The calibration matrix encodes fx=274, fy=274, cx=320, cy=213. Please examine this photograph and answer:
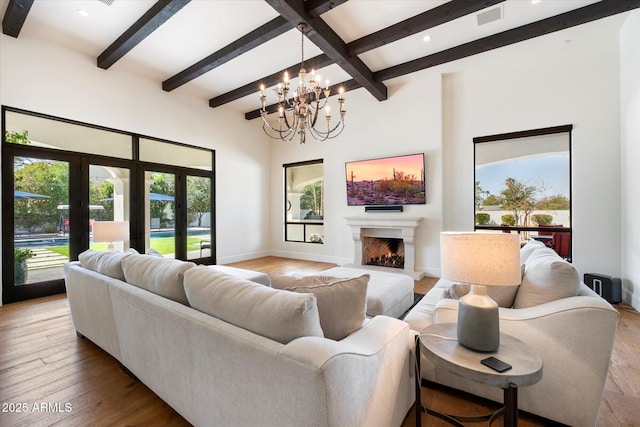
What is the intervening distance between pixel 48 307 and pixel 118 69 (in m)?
3.73

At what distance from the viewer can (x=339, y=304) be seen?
131 centimetres

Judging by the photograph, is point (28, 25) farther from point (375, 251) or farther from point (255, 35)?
point (375, 251)

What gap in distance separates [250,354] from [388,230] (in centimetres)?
468

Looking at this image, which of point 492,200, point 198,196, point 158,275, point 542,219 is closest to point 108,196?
point 198,196

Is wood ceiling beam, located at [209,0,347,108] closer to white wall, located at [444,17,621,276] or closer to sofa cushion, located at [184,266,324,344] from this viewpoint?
white wall, located at [444,17,621,276]

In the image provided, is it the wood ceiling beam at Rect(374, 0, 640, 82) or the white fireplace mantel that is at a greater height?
the wood ceiling beam at Rect(374, 0, 640, 82)

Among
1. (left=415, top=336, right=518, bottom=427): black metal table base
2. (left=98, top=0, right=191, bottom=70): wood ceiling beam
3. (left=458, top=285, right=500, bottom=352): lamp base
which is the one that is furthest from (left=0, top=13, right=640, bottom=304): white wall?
(left=458, top=285, right=500, bottom=352): lamp base

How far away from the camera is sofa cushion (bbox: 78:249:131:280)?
206 centimetres

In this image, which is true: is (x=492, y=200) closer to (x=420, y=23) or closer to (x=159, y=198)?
(x=420, y=23)

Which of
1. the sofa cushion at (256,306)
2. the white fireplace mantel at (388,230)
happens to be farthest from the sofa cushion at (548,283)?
the white fireplace mantel at (388,230)

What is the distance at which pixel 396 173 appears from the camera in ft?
17.4

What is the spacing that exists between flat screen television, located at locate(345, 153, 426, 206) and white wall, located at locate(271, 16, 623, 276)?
0.17 metres

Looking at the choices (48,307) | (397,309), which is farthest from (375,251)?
(48,307)

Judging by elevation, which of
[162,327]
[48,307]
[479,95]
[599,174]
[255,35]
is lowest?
[48,307]
